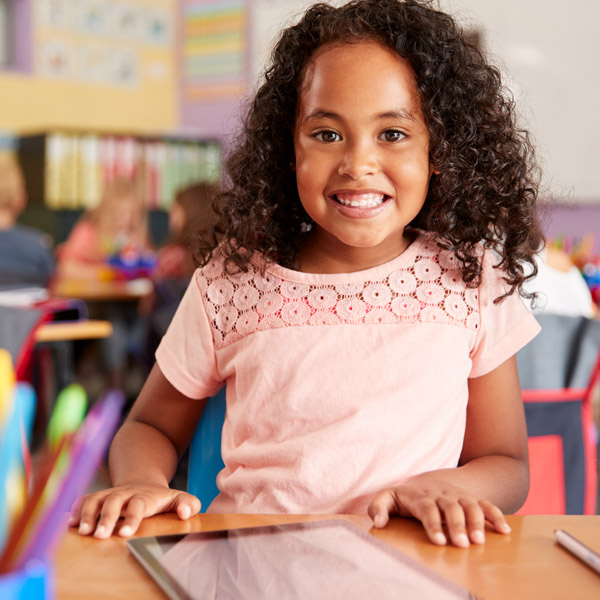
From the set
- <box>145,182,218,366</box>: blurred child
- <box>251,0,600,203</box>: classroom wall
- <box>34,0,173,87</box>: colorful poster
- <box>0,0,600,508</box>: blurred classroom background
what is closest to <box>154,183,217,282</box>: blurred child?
<box>145,182,218,366</box>: blurred child

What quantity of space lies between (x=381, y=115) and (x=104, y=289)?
288 cm

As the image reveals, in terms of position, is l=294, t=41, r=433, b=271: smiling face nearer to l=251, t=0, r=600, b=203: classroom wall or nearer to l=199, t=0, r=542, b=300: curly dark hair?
l=199, t=0, r=542, b=300: curly dark hair

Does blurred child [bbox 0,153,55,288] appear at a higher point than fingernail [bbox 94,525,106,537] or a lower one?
lower

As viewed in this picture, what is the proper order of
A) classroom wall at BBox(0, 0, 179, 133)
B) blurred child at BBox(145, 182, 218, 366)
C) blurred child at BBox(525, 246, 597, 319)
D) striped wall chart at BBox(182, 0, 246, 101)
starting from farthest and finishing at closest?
striped wall chart at BBox(182, 0, 246, 101), classroom wall at BBox(0, 0, 179, 133), blurred child at BBox(145, 182, 218, 366), blurred child at BBox(525, 246, 597, 319)

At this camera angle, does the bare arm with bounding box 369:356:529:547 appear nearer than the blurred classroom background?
Yes

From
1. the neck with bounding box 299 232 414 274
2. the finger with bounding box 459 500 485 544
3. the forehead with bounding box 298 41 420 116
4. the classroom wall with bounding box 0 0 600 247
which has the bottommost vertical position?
the finger with bounding box 459 500 485 544

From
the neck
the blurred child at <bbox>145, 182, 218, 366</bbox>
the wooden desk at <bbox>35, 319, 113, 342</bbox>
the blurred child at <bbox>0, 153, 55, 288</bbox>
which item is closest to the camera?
the neck

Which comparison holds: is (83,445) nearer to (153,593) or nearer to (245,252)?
(153,593)

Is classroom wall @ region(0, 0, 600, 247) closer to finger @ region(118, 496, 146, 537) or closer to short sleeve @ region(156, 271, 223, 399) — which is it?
short sleeve @ region(156, 271, 223, 399)

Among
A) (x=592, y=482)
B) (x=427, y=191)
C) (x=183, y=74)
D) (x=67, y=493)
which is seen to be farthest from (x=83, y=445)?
(x=183, y=74)

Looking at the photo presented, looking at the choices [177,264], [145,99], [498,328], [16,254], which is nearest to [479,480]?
[498,328]

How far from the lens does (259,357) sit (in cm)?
97

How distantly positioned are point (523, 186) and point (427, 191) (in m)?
0.13

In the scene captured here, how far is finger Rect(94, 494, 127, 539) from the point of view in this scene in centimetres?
62
